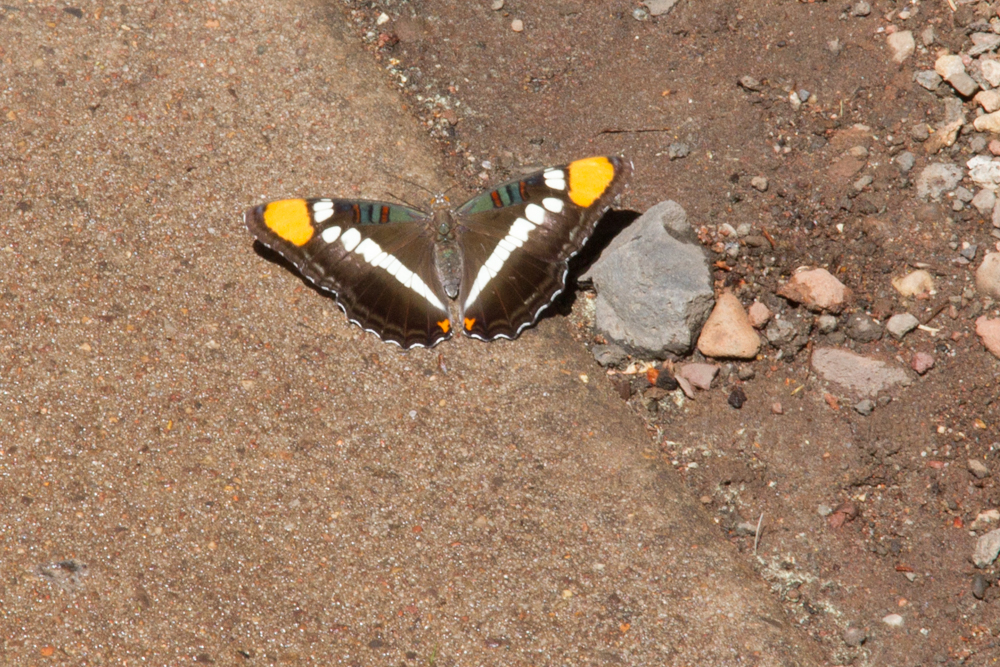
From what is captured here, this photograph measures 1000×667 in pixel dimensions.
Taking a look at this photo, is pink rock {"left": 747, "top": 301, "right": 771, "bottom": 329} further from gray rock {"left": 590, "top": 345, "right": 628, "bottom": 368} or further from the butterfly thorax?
the butterfly thorax

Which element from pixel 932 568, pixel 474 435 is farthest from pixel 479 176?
pixel 932 568

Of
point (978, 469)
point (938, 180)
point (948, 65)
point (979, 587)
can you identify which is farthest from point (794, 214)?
point (979, 587)

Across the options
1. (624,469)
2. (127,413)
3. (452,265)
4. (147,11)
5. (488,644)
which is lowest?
(488,644)

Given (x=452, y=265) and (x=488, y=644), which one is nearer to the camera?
(x=488, y=644)

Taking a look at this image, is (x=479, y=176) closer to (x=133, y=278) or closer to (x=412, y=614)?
(x=133, y=278)

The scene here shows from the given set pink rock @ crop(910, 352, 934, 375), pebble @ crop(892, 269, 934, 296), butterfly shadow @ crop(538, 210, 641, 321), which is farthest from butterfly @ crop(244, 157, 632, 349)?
pink rock @ crop(910, 352, 934, 375)

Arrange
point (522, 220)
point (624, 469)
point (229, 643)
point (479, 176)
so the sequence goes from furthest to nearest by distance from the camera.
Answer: point (479, 176) < point (522, 220) < point (624, 469) < point (229, 643)

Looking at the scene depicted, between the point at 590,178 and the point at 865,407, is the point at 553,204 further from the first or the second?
the point at 865,407

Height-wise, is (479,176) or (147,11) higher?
(147,11)
